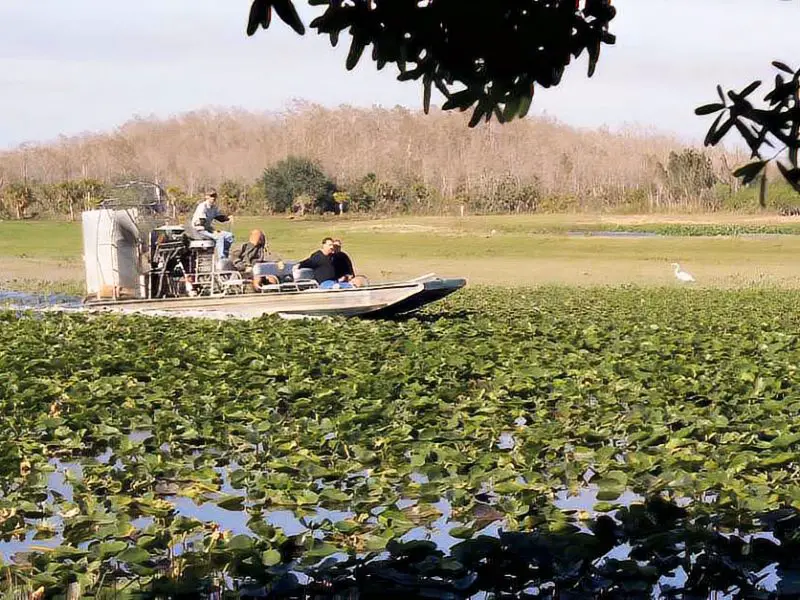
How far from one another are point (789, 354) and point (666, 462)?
516 cm

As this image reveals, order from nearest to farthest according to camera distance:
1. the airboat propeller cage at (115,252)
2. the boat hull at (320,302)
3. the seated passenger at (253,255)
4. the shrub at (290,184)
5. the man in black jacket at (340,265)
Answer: the boat hull at (320,302) → the seated passenger at (253,255) → the man in black jacket at (340,265) → the airboat propeller cage at (115,252) → the shrub at (290,184)

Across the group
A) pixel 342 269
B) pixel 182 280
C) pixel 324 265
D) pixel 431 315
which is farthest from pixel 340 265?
pixel 182 280

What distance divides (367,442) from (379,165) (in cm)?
11344

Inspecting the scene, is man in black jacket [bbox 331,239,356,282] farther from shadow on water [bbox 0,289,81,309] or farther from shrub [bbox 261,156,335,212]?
shrub [bbox 261,156,335,212]

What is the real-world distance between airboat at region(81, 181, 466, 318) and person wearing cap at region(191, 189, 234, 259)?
0.53 ft

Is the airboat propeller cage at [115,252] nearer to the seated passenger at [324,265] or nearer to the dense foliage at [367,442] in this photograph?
the seated passenger at [324,265]

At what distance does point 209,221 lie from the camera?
14.9 m

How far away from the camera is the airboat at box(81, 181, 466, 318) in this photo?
48.4 ft

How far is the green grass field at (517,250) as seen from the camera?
89.1 feet

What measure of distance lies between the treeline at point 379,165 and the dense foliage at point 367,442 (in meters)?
52.7

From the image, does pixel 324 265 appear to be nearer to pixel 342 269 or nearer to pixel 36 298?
pixel 342 269

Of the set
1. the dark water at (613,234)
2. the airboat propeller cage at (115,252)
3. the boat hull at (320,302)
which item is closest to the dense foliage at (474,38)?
the boat hull at (320,302)

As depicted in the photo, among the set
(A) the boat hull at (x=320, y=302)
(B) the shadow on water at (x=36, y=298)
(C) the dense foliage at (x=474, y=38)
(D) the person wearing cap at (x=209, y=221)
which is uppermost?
(C) the dense foliage at (x=474, y=38)

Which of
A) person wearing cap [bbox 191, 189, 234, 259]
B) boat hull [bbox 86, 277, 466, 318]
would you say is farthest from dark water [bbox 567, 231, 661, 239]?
person wearing cap [bbox 191, 189, 234, 259]
